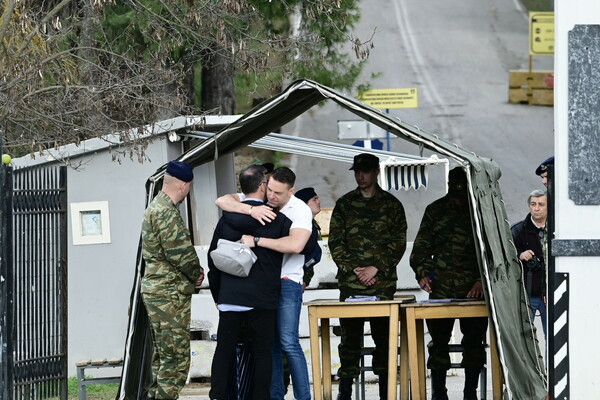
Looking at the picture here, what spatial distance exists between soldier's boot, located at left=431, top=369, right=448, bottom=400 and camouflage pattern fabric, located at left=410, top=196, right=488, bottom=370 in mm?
50

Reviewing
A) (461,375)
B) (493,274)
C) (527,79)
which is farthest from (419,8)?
(493,274)

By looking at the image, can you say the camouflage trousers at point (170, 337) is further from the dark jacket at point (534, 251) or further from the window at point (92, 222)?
the window at point (92, 222)

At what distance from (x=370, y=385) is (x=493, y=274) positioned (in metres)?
4.15

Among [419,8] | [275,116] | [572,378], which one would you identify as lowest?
[572,378]

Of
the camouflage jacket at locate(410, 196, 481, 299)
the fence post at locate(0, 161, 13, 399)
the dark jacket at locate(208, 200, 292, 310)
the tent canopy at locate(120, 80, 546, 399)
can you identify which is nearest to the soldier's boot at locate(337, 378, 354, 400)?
the camouflage jacket at locate(410, 196, 481, 299)

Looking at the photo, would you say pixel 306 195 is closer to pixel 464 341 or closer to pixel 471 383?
pixel 464 341

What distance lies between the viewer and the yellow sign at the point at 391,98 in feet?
82.5

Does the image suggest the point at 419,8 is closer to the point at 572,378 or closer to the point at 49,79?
the point at 49,79

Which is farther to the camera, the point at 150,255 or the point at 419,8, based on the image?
the point at 419,8

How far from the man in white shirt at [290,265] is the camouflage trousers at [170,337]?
2.40 feet

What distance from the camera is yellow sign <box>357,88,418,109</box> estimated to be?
990 inches

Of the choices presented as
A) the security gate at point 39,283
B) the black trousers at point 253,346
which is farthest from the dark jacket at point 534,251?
the security gate at point 39,283

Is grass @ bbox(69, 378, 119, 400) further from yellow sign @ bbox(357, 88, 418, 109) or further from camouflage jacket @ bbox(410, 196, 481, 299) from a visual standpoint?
yellow sign @ bbox(357, 88, 418, 109)

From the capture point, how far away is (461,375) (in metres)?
14.0
